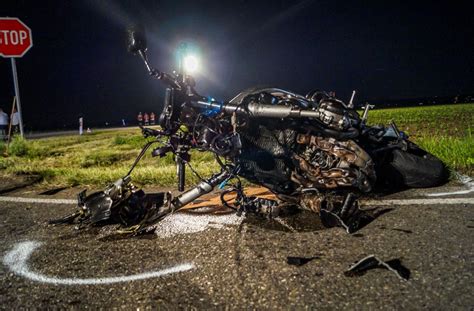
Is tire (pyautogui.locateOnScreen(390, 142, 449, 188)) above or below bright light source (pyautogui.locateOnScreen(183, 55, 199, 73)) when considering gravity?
below

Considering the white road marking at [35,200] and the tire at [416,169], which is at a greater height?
the tire at [416,169]

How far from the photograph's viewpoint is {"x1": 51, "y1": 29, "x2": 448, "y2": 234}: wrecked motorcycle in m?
2.64

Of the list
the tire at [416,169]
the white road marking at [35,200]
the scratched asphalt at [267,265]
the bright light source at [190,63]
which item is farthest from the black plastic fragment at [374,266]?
the white road marking at [35,200]

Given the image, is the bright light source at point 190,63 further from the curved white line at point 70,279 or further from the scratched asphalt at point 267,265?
the curved white line at point 70,279

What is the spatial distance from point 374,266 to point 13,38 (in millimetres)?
13761

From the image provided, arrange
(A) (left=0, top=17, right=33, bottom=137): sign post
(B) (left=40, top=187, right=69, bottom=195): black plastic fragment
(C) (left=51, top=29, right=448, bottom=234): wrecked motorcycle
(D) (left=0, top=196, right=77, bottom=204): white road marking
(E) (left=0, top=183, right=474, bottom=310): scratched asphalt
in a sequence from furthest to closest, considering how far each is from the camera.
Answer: (A) (left=0, top=17, right=33, bottom=137): sign post, (B) (left=40, top=187, right=69, bottom=195): black plastic fragment, (D) (left=0, top=196, right=77, bottom=204): white road marking, (C) (left=51, top=29, right=448, bottom=234): wrecked motorcycle, (E) (left=0, top=183, right=474, bottom=310): scratched asphalt

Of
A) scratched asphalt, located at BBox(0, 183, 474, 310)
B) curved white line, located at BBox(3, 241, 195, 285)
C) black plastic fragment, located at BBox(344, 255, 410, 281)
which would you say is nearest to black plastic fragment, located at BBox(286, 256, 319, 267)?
scratched asphalt, located at BBox(0, 183, 474, 310)

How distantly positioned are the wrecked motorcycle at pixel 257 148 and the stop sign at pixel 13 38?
10989 millimetres

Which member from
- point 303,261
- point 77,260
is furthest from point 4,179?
point 303,261

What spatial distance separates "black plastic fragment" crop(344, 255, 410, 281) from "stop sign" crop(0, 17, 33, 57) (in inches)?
522

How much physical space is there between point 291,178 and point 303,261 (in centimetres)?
106

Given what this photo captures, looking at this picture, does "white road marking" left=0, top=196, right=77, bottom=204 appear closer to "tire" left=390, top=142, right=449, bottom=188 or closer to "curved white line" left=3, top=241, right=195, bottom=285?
"curved white line" left=3, top=241, right=195, bottom=285

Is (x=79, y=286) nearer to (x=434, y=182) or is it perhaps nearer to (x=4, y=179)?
(x=434, y=182)

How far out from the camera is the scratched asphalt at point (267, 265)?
1.55 meters
